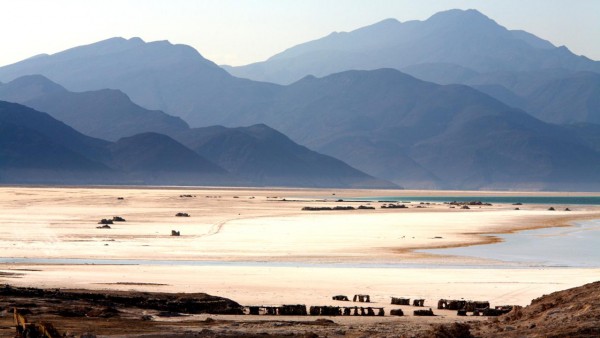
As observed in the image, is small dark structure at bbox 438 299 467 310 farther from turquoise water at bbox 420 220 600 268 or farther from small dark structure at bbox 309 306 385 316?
turquoise water at bbox 420 220 600 268

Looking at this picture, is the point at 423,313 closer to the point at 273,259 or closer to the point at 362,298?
the point at 362,298

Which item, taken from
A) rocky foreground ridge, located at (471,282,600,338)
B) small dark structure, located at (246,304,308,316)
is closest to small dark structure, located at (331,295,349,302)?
small dark structure, located at (246,304,308,316)

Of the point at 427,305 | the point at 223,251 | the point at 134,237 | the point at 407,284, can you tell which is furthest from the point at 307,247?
the point at 427,305

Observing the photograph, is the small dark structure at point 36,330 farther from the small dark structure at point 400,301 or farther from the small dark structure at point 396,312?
the small dark structure at point 400,301

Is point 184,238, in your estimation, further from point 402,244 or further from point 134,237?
point 402,244

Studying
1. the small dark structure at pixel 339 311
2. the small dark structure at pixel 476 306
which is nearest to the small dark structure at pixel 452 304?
the small dark structure at pixel 476 306

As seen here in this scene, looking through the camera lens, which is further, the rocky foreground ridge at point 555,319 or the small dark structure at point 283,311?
the small dark structure at point 283,311
